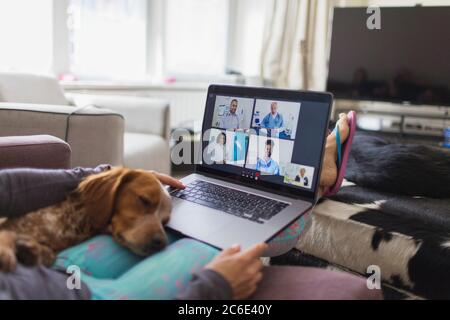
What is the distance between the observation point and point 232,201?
0.96 m

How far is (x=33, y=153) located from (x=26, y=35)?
211 cm

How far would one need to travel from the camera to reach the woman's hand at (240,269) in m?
0.65

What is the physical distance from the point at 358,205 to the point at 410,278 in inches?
10.0

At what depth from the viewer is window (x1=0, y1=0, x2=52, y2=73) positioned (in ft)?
9.07

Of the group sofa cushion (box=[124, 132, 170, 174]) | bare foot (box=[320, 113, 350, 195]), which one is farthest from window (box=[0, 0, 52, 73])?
bare foot (box=[320, 113, 350, 195])

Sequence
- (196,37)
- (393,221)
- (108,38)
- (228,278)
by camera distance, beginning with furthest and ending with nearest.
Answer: (196,37) < (108,38) < (393,221) < (228,278)

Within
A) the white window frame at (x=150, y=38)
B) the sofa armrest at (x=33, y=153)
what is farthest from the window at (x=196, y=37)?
the sofa armrest at (x=33, y=153)

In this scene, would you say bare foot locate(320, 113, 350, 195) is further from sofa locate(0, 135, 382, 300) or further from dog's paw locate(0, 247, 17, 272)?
dog's paw locate(0, 247, 17, 272)

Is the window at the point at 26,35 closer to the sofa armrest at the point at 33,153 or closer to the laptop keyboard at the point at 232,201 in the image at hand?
the sofa armrest at the point at 33,153

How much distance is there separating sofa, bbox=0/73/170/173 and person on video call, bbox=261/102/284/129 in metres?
0.87

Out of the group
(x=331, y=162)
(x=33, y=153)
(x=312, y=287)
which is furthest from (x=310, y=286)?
(x=33, y=153)

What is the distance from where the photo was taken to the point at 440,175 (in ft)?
4.00

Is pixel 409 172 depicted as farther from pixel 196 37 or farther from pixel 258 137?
pixel 196 37

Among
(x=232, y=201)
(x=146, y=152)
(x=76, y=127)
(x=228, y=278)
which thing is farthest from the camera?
(x=146, y=152)
